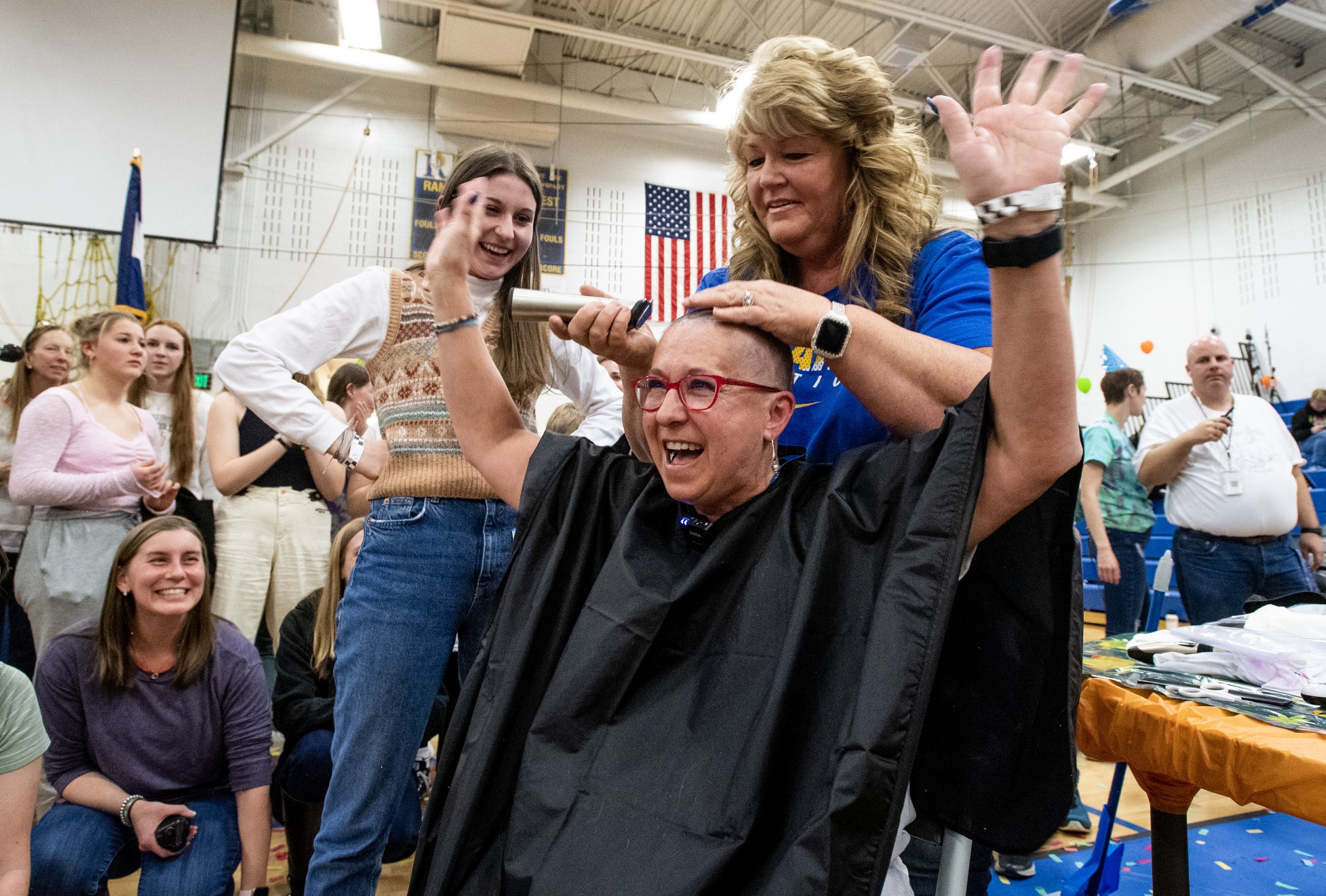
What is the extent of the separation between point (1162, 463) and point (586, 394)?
2.64 m

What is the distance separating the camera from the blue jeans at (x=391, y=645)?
55.0 inches

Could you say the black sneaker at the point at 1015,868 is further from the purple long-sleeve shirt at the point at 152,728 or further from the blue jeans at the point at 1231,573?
the purple long-sleeve shirt at the point at 152,728

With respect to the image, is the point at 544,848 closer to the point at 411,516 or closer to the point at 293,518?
the point at 411,516

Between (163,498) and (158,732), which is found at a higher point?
(163,498)

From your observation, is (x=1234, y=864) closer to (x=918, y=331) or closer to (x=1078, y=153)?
(x=918, y=331)

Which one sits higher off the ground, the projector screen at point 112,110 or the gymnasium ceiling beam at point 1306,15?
the gymnasium ceiling beam at point 1306,15

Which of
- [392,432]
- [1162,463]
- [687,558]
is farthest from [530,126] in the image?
[687,558]

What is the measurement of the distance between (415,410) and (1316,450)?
359 inches

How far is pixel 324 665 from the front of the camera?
2.41 meters

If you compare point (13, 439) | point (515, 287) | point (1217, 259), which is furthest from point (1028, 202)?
point (1217, 259)

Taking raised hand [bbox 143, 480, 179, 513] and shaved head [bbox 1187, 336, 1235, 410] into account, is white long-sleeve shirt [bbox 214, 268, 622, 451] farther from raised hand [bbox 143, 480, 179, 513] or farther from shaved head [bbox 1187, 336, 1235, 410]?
shaved head [bbox 1187, 336, 1235, 410]

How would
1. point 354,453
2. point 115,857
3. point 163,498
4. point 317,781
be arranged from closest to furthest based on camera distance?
point 354,453 < point 115,857 < point 317,781 < point 163,498

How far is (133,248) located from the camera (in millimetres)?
5840

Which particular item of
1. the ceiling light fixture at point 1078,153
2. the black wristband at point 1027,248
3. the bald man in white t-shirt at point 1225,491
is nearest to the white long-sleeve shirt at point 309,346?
the black wristband at point 1027,248
